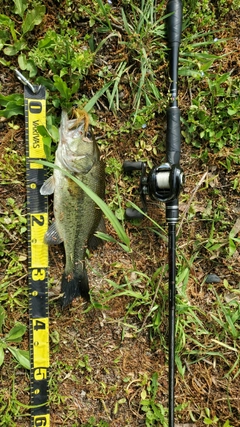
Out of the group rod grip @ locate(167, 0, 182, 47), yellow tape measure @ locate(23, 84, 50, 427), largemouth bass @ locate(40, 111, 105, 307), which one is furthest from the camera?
yellow tape measure @ locate(23, 84, 50, 427)

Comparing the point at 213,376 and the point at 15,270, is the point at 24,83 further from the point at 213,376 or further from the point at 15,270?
the point at 213,376

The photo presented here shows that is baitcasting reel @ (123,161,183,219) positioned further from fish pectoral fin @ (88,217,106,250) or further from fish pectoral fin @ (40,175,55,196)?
fish pectoral fin @ (40,175,55,196)

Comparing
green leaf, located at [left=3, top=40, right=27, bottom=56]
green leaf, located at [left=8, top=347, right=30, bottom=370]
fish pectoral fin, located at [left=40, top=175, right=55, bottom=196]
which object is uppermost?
green leaf, located at [left=3, top=40, right=27, bottom=56]

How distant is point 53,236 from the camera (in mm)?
2879

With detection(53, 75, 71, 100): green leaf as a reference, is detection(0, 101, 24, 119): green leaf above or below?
below

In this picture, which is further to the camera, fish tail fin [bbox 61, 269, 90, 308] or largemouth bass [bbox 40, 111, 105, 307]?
fish tail fin [bbox 61, 269, 90, 308]

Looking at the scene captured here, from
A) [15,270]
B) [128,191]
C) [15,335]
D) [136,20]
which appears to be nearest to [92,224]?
[128,191]

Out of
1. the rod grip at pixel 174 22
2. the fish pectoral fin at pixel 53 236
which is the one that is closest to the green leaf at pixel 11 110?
the fish pectoral fin at pixel 53 236

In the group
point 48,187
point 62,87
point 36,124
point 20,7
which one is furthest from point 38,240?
point 20,7

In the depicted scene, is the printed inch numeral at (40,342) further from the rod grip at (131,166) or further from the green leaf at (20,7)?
the green leaf at (20,7)

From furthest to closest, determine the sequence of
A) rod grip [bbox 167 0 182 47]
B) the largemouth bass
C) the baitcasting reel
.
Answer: rod grip [bbox 167 0 182 47] < the largemouth bass < the baitcasting reel

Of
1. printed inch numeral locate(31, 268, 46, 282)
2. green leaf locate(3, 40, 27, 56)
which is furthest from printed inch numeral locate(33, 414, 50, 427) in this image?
green leaf locate(3, 40, 27, 56)

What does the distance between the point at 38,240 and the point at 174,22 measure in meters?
1.95

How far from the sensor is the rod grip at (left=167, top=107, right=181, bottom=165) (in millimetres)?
2775
